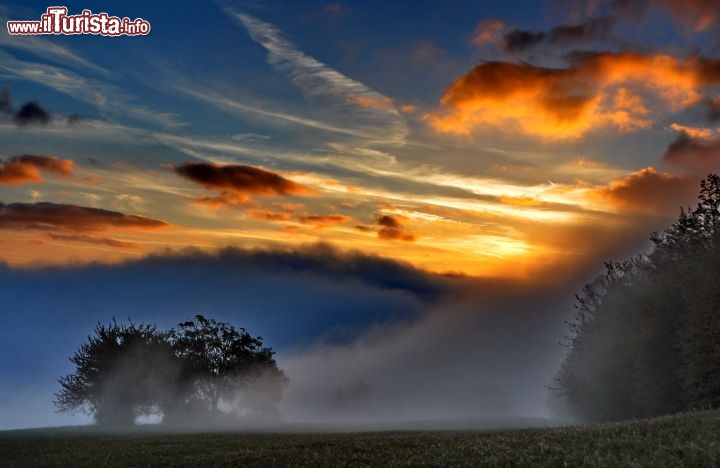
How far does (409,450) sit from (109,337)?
3566 inches

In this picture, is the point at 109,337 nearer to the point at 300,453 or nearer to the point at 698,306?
the point at 300,453

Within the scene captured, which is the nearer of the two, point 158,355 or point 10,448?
point 10,448

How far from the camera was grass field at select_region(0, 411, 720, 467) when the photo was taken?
26578 millimetres

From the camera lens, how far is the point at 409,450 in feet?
119

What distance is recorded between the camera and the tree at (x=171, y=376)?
109m

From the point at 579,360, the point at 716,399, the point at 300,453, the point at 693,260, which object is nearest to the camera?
the point at 300,453

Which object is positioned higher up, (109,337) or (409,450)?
(109,337)

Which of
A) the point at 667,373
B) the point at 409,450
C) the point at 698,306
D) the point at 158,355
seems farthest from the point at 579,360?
the point at 158,355

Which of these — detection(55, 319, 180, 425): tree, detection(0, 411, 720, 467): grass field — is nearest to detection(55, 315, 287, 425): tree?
detection(55, 319, 180, 425): tree

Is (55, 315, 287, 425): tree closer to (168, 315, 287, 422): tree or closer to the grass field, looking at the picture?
(168, 315, 287, 422): tree

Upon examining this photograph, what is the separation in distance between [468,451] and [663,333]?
135 feet

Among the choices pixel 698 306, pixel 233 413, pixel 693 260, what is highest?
pixel 693 260

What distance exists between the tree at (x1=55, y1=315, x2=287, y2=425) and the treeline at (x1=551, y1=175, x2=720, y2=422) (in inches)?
2549

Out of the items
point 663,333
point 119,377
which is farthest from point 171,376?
point 663,333
